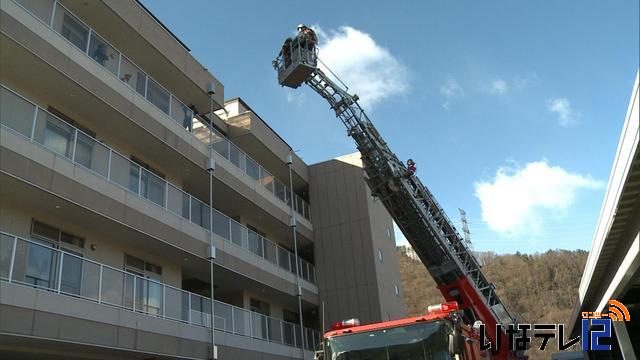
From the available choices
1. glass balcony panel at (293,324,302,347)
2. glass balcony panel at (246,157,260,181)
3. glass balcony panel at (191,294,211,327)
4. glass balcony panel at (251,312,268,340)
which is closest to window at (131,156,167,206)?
glass balcony panel at (191,294,211,327)

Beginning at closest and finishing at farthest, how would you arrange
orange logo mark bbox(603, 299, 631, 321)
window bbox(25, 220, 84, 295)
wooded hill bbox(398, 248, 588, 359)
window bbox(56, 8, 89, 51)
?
window bbox(25, 220, 84, 295)
window bbox(56, 8, 89, 51)
orange logo mark bbox(603, 299, 631, 321)
wooded hill bbox(398, 248, 588, 359)

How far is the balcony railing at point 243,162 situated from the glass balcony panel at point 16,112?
8.94 metres

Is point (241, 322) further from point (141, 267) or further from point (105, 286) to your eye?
point (105, 286)

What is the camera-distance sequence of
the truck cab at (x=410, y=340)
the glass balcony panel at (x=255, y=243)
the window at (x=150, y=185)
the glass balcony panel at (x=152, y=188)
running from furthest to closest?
1. the glass balcony panel at (x=255, y=243)
2. the glass balcony panel at (x=152, y=188)
3. the window at (x=150, y=185)
4. the truck cab at (x=410, y=340)

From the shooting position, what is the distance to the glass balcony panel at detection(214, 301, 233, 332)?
695 inches

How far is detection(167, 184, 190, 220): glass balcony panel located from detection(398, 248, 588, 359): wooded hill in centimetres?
2836

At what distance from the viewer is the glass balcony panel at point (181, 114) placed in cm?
1862

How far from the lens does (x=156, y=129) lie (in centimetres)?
1702

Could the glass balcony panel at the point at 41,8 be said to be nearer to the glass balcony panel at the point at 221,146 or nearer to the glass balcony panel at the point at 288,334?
the glass balcony panel at the point at 221,146

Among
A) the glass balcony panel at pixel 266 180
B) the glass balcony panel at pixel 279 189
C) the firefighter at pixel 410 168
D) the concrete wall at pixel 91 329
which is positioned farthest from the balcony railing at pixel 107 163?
the firefighter at pixel 410 168

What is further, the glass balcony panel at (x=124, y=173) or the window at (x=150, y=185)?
the window at (x=150, y=185)

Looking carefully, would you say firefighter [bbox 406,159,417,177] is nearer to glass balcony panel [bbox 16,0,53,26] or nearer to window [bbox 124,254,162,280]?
window [bbox 124,254,162,280]

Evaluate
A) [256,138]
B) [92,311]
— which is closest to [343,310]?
[256,138]

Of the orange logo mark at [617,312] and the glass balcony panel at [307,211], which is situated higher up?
the glass balcony panel at [307,211]
